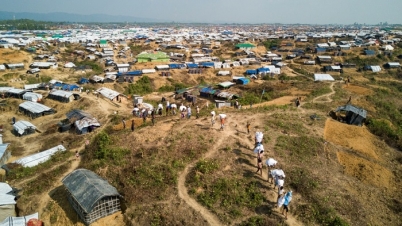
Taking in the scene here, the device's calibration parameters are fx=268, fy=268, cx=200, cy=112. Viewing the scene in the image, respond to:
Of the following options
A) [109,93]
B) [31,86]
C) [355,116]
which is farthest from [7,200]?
[31,86]

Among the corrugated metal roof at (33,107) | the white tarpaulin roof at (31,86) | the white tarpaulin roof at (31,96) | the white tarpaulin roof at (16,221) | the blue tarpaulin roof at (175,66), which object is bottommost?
the white tarpaulin roof at (16,221)

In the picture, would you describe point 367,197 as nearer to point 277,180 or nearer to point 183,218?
point 277,180

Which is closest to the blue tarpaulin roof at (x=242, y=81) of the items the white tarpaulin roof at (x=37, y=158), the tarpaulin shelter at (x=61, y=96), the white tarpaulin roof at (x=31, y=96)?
the tarpaulin shelter at (x=61, y=96)

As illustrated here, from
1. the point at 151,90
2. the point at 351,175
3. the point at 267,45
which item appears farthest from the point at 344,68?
the point at 351,175

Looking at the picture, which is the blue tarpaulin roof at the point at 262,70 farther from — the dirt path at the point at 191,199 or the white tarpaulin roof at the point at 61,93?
the dirt path at the point at 191,199

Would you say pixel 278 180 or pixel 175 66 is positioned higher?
pixel 175 66

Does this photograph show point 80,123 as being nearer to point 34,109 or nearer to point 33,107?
point 34,109

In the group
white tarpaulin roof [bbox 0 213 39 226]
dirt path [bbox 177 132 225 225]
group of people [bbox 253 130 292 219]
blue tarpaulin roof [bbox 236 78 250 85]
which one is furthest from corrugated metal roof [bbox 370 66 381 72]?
white tarpaulin roof [bbox 0 213 39 226]

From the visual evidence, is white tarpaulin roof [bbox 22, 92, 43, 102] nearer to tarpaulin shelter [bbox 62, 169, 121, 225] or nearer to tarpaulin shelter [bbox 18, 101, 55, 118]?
tarpaulin shelter [bbox 18, 101, 55, 118]

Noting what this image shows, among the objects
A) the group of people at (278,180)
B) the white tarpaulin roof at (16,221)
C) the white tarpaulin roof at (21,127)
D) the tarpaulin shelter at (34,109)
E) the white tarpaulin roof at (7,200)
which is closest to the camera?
the group of people at (278,180)
